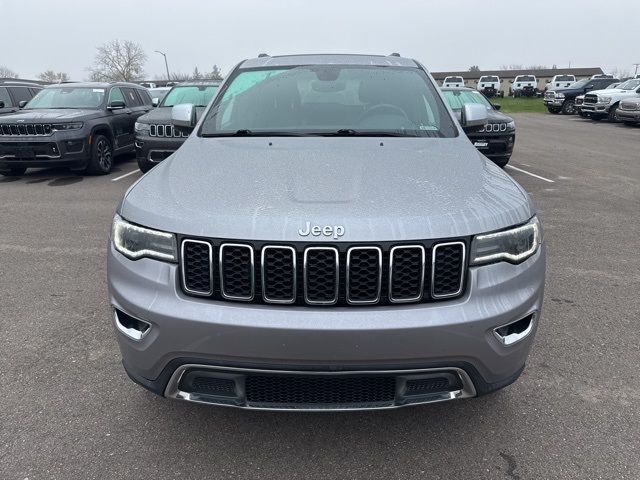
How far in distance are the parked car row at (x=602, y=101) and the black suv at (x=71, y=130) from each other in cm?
1997

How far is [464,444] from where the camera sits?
7.74 feet

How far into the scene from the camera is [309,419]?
2.52m

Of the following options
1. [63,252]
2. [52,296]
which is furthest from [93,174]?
Result: [52,296]

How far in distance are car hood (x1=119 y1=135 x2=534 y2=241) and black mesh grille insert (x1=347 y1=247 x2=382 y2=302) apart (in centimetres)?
6

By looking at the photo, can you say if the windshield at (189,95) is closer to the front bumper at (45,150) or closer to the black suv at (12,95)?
the front bumper at (45,150)

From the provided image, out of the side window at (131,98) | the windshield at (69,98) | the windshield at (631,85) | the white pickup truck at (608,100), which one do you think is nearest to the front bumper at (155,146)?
the windshield at (69,98)

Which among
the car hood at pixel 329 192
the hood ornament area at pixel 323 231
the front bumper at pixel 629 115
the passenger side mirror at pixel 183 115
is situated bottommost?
the front bumper at pixel 629 115

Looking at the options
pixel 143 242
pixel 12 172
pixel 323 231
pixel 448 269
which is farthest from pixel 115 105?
pixel 448 269

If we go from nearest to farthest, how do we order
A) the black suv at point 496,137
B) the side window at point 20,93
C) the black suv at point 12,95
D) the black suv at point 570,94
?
the black suv at point 496,137
the black suv at point 12,95
the side window at point 20,93
the black suv at point 570,94

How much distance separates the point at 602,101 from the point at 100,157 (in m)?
22.7

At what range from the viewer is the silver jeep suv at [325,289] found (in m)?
1.90

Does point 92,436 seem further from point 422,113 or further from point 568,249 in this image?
point 568,249

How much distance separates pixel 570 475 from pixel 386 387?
3.16ft

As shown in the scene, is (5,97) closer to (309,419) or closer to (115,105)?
(115,105)
